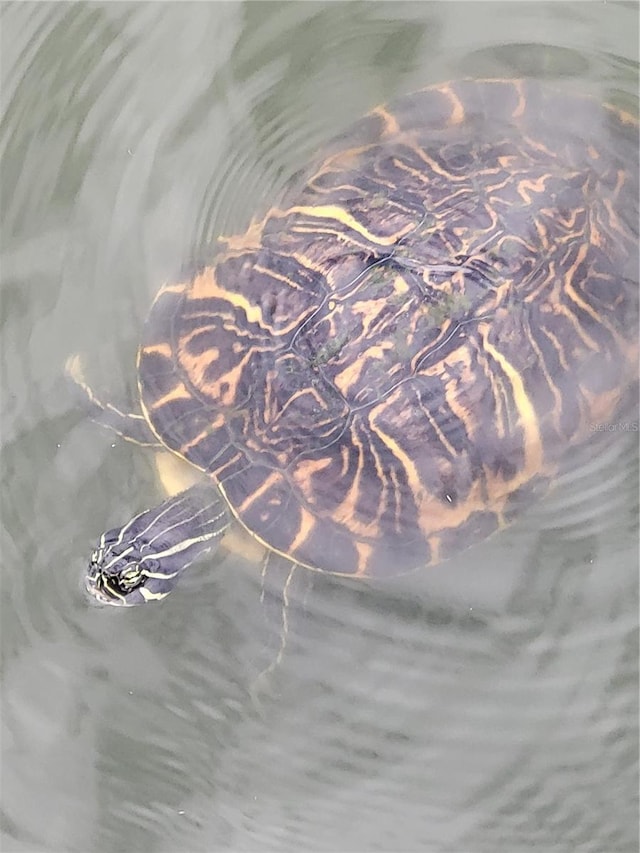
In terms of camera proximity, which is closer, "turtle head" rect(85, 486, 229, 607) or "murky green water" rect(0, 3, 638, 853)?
"turtle head" rect(85, 486, 229, 607)

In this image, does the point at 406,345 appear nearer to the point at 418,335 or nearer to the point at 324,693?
the point at 418,335

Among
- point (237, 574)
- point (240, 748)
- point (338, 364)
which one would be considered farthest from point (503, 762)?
point (338, 364)

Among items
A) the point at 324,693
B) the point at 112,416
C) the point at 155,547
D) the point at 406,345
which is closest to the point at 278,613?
the point at 324,693

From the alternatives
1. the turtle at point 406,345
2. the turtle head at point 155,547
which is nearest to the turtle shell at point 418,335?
the turtle at point 406,345

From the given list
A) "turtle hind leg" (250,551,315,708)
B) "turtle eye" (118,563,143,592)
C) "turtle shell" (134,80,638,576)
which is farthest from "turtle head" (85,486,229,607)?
"turtle hind leg" (250,551,315,708)

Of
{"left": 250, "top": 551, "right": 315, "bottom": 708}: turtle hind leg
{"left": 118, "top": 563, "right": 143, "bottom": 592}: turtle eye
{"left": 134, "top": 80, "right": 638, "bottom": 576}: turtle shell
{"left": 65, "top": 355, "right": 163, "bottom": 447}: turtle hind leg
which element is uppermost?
{"left": 134, "top": 80, "right": 638, "bottom": 576}: turtle shell

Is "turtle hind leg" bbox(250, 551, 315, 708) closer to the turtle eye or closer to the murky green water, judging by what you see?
the murky green water

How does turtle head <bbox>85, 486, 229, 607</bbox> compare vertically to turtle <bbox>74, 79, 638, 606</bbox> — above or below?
below

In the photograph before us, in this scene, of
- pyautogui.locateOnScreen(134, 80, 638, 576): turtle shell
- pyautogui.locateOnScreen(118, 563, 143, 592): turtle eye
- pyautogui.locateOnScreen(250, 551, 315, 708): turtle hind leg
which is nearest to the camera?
pyautogui.locateOnScreen(134, 80, 638, 576): turtle shell

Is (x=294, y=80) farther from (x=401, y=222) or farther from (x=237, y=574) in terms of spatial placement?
(x=237, y=574)
